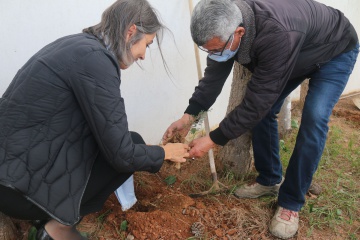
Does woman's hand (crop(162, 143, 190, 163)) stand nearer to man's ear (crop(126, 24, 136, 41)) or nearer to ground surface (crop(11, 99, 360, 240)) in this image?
ground surface (crop(11, 99, 360, 240))

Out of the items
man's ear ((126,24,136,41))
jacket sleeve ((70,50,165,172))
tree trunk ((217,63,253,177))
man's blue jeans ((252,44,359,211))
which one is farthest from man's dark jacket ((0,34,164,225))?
tree trunk ((217,63,253,177))

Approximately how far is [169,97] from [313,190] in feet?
5.16

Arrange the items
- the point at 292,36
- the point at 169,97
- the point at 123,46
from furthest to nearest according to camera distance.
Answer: the point at 169,97, the point at 292,36, the point at 123,46

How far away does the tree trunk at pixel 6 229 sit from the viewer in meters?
2.11

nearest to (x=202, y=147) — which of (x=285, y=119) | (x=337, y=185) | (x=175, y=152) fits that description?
(x=175, y=152)

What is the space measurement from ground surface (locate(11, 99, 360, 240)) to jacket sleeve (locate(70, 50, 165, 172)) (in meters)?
0.67

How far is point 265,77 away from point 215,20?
439 mm

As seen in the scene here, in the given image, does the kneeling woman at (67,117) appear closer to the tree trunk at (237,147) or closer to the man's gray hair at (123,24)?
the man's gray hair at (123,24)

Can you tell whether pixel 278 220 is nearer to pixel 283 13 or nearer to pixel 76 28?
pixel 283 13

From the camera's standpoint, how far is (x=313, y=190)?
2.73m

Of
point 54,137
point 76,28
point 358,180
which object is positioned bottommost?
point 358,180

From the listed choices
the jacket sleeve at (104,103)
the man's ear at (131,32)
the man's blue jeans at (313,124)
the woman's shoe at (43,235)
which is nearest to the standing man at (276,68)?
the man's blue jeans at (313,124)

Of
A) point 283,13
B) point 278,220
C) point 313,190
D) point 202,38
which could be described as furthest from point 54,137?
point 313,190

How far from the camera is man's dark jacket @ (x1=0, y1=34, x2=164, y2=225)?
1.56m
